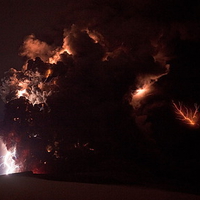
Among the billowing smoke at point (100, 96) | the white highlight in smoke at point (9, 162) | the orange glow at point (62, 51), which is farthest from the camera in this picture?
the orange glow at point (62, 51)

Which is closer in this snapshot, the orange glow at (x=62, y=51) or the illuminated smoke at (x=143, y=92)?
the illuminated smoke at (x=143, y=92)

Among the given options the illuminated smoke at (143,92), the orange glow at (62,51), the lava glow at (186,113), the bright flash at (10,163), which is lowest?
the bright flash at (10,163)

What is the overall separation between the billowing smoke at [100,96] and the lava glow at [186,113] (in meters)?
0.29

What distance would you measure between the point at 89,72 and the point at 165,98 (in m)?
4.28

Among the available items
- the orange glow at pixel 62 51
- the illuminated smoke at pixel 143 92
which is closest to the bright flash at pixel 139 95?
the illuminated smoke at pixel 143 92

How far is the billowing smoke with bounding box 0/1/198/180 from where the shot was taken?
942cm

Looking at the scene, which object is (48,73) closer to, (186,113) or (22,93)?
(22,93)

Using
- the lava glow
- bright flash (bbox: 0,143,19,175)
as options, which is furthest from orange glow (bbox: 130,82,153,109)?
bright flash (bbox: 0,143,19,175)

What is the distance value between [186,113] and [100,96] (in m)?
4.52

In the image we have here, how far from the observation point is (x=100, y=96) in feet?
32.9

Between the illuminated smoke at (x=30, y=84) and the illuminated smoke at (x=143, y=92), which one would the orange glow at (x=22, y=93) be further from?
the illuminated smoke at (x=143, y=92)

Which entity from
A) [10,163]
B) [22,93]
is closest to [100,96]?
[22,93]

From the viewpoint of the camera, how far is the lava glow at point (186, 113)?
1069cm

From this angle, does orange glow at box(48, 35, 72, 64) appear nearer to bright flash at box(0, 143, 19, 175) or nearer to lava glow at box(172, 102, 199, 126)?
bright flash at box(0, 143, 19, 175)
